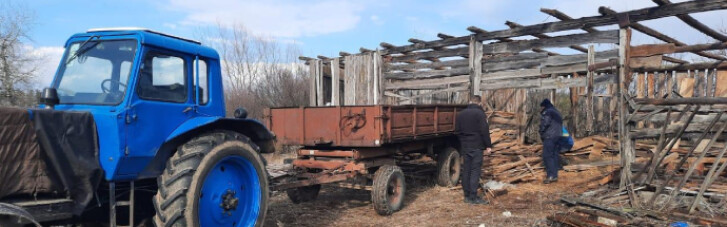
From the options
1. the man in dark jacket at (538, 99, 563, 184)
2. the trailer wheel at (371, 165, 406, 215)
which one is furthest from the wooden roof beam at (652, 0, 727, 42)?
the trailer wheel at (371, 165, 406, 215)

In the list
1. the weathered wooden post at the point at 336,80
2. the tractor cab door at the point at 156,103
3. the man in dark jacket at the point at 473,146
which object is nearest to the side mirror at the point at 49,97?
the tractor cab door at the point at 156,103

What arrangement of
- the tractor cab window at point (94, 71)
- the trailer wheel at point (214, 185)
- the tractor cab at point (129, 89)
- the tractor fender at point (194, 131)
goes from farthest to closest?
1. the tractor fender at point (194, 131)
2. the tractor cab window at point (94, 71)
3. the trailer wheel at point (214, 185)
4. the tractor cab at point (129, 89)

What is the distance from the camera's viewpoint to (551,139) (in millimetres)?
10359

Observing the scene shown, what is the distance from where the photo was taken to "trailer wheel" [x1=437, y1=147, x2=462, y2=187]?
9633mm

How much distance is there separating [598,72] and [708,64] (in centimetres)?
229

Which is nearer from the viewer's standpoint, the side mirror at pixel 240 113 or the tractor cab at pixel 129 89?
the tractor cab at pixel 129 89

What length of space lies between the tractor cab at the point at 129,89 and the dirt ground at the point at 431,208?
2.48 meters

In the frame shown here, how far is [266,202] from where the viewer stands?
18.0ft

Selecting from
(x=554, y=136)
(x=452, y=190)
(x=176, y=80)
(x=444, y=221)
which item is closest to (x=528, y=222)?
(x=444, y=221)

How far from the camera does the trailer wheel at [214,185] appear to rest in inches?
171

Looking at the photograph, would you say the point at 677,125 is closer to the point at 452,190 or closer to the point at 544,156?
the point at 544,156

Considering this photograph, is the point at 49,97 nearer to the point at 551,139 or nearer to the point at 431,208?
the point at 431,208

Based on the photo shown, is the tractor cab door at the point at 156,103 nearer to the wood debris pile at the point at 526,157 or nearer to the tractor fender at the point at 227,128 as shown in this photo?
the tractor fender at the point at 227,128

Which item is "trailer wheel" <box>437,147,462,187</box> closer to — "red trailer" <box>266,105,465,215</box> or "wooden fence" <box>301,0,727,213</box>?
"red trailer" <box>266,105,465,215</box>
